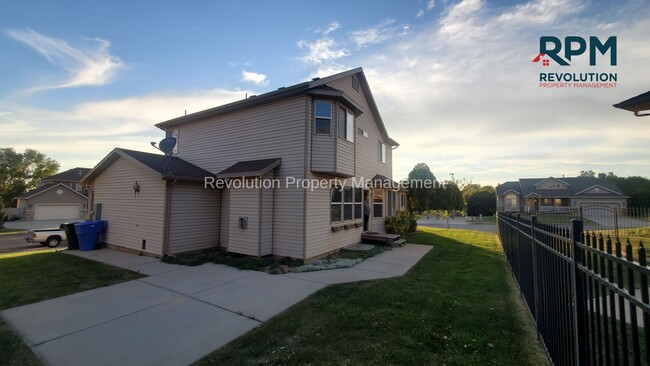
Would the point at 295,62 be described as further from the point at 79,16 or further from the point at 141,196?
the point at 141,196

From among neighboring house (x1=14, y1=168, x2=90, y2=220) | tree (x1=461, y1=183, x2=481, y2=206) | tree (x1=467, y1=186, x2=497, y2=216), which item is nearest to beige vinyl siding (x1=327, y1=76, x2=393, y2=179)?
tree (x1=461, y1=183, x2=481, y2=206)

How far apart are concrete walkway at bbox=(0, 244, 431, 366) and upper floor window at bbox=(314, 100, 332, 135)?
4.87 meters

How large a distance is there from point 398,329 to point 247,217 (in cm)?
665

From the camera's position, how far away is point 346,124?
34.9 ft

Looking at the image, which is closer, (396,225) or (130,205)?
(130,205)

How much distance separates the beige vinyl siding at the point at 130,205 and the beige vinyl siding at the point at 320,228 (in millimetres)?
5454

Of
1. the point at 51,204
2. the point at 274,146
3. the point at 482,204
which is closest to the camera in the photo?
the point at 274,146

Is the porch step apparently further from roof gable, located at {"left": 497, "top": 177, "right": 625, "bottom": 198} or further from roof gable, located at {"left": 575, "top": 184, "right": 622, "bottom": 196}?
roof gable, located at {"left": 575, "top": 184, "right": 622, "bottom": 196}

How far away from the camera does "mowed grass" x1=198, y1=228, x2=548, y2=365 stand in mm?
3570

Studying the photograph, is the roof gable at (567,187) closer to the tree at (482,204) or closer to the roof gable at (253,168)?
the tree at (482,204)

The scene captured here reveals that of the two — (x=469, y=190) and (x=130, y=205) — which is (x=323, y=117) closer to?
(x=130, y=205)

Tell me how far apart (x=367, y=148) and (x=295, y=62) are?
222 inches

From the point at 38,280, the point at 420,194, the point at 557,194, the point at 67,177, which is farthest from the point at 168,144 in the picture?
the point at 557,194

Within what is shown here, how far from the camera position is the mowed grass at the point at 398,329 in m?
3.57
